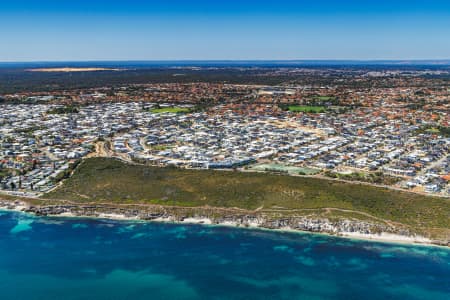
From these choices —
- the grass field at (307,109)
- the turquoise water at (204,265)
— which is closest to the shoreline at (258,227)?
the turquoise water at (204,265)

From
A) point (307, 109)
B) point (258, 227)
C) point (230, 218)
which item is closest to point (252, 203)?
point (230, 218)

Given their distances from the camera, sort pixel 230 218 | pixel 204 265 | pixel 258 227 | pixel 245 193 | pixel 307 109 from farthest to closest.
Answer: pixel 307 109 → pixel 245 193 → pixel 230 218 → pixel 258 227 → pixel 204 265

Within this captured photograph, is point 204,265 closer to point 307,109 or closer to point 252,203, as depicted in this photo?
point 252,203

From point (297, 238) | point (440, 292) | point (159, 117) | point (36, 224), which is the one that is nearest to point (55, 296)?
point (36, 224)

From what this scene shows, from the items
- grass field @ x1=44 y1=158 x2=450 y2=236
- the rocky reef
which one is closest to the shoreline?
the rocky reef

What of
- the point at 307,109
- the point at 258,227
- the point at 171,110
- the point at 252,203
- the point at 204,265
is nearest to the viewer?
the point at 204,265

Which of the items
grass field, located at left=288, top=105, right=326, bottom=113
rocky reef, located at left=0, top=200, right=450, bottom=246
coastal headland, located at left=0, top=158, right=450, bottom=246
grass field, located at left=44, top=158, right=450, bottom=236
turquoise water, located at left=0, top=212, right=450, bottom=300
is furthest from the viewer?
grass field, located at left=288, top=105, right=326, bottom=113

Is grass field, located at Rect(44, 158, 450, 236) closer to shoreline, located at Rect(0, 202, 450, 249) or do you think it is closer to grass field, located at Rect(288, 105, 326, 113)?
shoreline, located at Rect(0, 202, 450, 249)
